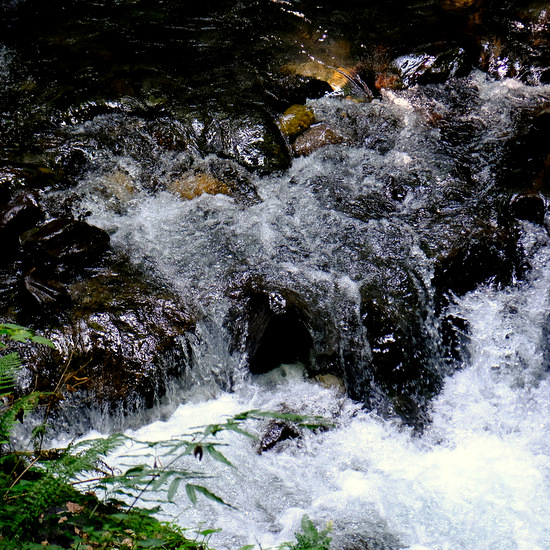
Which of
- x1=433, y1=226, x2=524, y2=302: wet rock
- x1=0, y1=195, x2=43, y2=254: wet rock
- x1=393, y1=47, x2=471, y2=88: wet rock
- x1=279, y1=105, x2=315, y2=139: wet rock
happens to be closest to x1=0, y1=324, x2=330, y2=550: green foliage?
x1=0, y1=195, x2=43, y2=254: wet rock

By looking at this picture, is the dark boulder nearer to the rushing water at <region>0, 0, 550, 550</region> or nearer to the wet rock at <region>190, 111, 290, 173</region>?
the rushing water at <region>0, 0, 550, 550</region>

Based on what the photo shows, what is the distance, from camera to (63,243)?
16.7ft

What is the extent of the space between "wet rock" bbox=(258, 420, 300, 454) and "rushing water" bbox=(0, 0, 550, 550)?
0.06 metres

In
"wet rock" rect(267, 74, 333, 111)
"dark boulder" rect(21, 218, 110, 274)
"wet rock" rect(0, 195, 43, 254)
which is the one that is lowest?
"dark boulder" rect(21, 218, 110, 274)

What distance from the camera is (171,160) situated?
6.48 m

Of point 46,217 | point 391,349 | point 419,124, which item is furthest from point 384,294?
point 46,217

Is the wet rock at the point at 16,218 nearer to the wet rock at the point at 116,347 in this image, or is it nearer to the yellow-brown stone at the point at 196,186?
the wet rock at the point at 116,347

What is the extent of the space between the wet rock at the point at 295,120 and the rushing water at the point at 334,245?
0.79 ft

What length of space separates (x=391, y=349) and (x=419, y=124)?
11.7 ft

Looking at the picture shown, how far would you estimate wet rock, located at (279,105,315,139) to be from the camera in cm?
684

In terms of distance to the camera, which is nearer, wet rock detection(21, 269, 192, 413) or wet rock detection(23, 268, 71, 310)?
wet rock detection(21, 269, 192, 413)

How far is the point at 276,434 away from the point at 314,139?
3985 millimetres

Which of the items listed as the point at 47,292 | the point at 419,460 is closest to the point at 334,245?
the point at 419,460

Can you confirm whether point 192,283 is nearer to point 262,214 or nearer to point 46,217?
point 262,214
